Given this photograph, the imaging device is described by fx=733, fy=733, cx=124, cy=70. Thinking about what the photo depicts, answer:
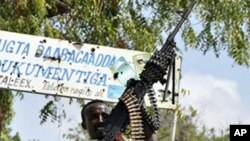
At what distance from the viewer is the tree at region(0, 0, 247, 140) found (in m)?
6.31

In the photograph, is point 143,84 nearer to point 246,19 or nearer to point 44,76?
point 44,76

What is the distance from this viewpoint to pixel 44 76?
4.99 metres

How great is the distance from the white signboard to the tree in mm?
1113

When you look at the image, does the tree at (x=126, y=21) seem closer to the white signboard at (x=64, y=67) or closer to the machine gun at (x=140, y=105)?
the white signboard at (x=64, y=67)

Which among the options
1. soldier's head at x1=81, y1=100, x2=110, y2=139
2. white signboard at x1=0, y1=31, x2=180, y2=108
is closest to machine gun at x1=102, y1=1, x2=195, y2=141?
soldier's head at x1=81, y1=100, x2=110, y2=139

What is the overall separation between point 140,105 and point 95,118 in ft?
0.83

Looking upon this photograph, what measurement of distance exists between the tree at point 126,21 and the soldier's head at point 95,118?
2.71 metres

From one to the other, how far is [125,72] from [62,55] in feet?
1.49

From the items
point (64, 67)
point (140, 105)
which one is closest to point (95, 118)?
point (140, 105)

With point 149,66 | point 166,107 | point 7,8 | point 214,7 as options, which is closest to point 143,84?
point 149,66

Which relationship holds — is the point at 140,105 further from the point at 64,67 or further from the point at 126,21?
the point at 126,21

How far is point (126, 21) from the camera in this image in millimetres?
6855

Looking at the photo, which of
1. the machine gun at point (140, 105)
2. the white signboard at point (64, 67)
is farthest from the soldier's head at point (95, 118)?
the white signboard at point (64, 67)

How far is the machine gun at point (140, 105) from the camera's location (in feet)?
10.9
